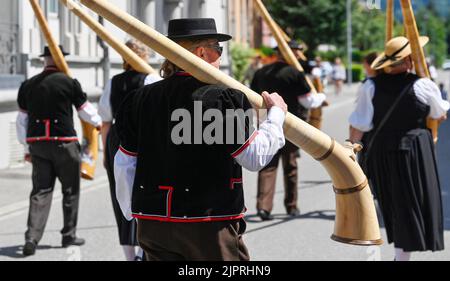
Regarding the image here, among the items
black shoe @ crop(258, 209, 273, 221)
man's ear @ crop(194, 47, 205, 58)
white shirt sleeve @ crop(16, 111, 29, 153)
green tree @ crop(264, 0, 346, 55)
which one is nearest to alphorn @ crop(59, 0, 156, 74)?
man's ear @ crop(194, 47, 205, 58)

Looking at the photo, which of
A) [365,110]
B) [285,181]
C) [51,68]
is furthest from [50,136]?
[285,181]

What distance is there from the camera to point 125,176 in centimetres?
445

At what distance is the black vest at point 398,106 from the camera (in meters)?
6.75

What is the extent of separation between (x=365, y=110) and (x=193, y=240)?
308 centimetres

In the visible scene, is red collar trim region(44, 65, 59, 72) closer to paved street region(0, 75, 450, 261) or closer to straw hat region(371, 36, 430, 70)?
paved street region(0, 75, 450, 261)

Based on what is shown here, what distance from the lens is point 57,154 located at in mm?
8164

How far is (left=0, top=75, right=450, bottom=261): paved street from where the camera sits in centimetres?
784

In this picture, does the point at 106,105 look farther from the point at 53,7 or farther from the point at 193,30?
the point at 53,7

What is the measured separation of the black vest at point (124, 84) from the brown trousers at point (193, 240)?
116 inches

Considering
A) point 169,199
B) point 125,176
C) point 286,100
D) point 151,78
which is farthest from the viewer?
point 286,100

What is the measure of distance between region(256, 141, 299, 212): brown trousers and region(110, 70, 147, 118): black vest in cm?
285

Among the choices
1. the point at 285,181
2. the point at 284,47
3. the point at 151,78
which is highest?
the point at 284,47

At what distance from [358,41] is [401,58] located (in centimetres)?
5815

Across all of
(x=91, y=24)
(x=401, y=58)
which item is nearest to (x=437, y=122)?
(x=401, y=58)
